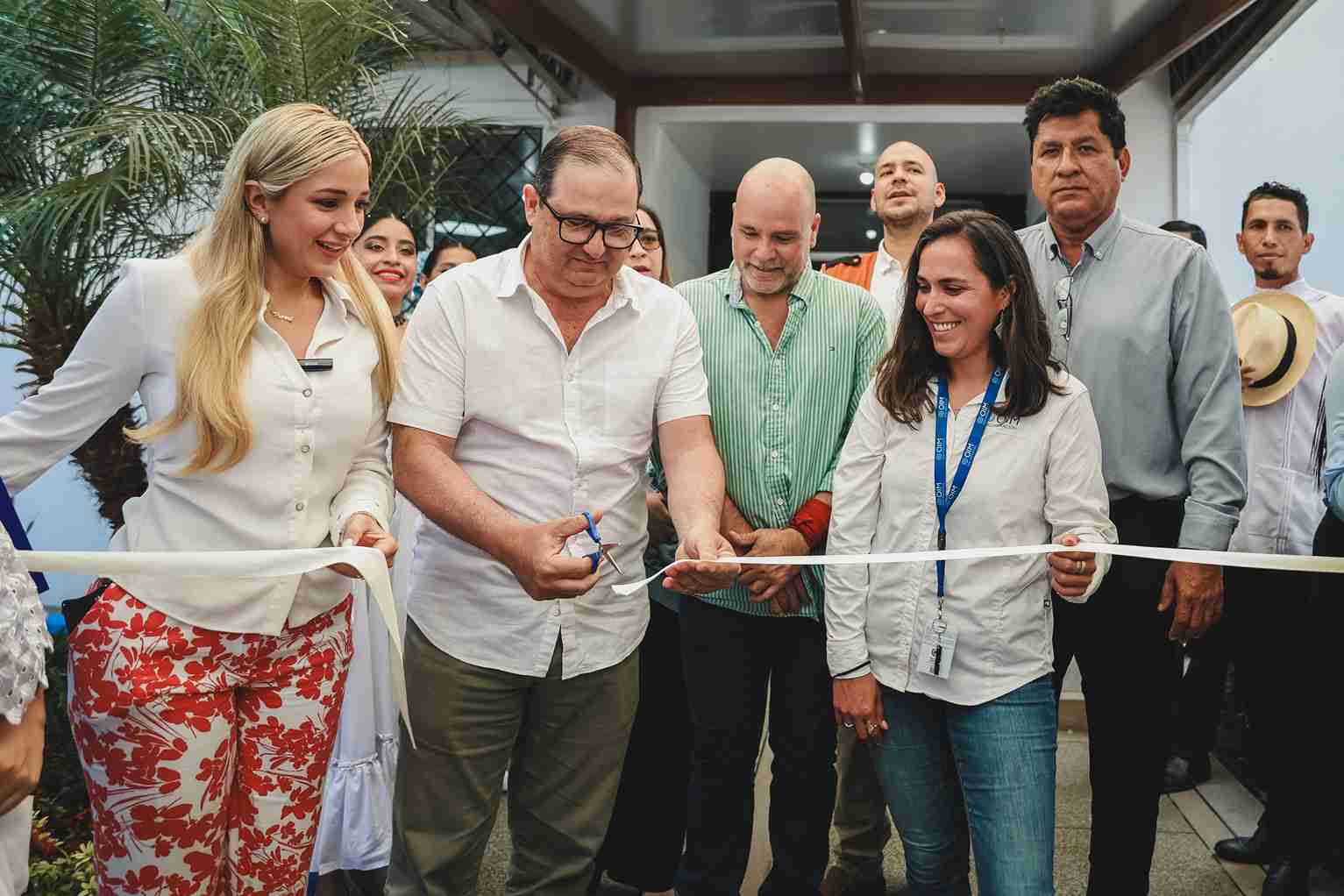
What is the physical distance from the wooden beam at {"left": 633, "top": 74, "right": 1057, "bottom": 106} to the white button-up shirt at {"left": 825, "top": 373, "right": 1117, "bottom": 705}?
664cm

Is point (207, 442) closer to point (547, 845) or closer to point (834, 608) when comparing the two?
point (547, 845)

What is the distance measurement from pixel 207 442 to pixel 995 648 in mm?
1530

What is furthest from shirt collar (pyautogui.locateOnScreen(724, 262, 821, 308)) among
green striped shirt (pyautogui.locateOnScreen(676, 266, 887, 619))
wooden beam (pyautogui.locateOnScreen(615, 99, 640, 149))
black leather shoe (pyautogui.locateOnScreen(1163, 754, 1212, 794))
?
wooden beam (pyautogui.locateOnScreen(615, 99, 640, 149))

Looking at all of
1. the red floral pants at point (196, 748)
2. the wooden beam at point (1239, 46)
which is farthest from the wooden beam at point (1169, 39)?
the red floral pants at point (196, 748)

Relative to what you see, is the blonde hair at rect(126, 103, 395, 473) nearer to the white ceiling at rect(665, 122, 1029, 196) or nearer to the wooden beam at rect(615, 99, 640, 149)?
the wooden beam at rect(615, 99, 640, 149)

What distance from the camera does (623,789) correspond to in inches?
125

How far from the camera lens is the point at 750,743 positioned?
281 cm

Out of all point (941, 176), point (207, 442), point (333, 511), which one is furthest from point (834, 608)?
point (941, 176)

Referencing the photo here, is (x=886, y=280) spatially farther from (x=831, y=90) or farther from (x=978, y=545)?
(x=831, y=90)

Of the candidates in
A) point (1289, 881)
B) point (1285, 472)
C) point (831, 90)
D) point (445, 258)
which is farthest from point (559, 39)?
point (1289, 881)

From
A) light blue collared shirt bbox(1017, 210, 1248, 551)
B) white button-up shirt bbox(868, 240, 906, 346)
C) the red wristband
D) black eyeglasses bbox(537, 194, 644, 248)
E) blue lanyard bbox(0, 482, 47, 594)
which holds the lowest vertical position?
the red wristband

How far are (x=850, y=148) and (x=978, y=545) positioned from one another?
308 inches

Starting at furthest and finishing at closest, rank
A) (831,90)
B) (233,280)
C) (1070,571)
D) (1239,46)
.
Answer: (831,90) < (1239,46) < (1070,571) < (233,280)

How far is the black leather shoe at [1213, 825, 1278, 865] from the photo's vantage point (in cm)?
367
